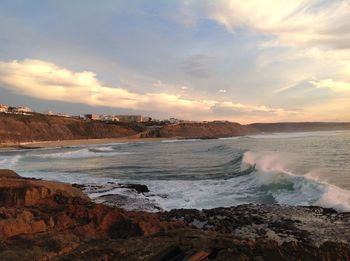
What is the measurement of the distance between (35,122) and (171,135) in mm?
52068

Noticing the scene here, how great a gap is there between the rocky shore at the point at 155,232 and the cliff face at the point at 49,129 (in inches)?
2856

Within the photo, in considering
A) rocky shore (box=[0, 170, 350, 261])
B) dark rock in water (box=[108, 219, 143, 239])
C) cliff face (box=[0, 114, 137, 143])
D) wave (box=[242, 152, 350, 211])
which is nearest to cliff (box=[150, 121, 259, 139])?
cliff face (box=[0, 114, 137, 143])

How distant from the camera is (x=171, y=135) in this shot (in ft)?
442

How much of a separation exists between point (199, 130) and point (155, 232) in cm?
15074

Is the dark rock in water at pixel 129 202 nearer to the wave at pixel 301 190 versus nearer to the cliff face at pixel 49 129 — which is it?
the wave at pixel 301 190

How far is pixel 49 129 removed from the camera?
3846 inches

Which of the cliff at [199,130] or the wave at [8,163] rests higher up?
the cliff at [199,130]

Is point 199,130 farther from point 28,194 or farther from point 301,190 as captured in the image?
point 28,194

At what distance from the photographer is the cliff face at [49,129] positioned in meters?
84.2

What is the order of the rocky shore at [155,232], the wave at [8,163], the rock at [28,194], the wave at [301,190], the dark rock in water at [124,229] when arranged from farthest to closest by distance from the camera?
1. the wave at [8,163]
2. the wave at [301,190]
3. the rock at [28,194]
4. the dark rock in water at [124,229]
5. the rocky shore at [155,232]

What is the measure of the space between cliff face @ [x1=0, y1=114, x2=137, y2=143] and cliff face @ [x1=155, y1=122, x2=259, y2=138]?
1787cm

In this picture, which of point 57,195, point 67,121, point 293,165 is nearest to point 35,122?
point 67,121

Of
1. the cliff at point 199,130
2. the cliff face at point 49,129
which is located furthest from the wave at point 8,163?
the cliff at point 199,130

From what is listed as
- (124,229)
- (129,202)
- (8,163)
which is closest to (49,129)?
(8,163)
